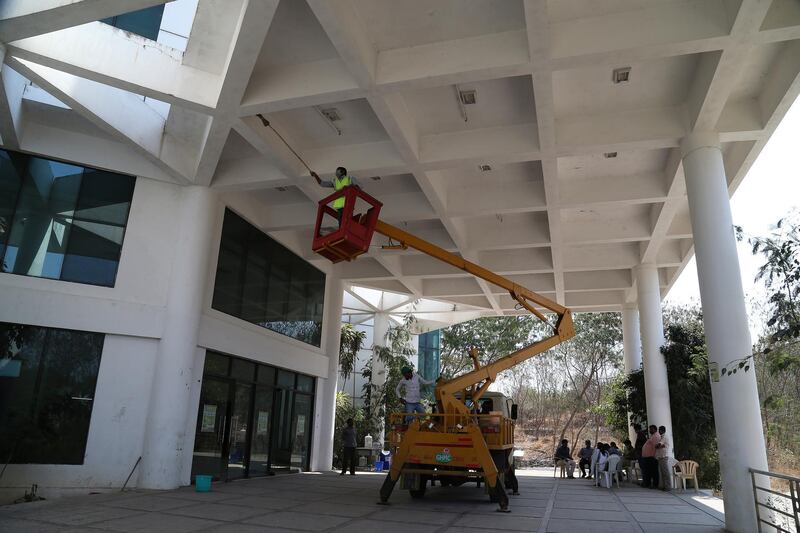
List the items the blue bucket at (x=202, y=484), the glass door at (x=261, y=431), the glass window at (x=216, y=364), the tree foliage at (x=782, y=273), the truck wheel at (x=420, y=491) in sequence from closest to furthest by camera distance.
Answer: the tree foliage at (x=782, y=273), the truck wheel at (x=420, y=491), the blue bucket at (x=202, y=484), the glass window at (x=216, y=364), the glass door at (x=261, y=431)

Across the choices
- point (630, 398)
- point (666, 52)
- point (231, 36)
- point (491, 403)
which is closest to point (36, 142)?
point (231, 36)

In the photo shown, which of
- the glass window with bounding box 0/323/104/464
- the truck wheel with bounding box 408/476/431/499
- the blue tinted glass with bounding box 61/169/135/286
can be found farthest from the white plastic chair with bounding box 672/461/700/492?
the blue tinted glass with bounding box 61/169/135/286

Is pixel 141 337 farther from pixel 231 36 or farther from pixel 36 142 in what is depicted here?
pixel 231 36

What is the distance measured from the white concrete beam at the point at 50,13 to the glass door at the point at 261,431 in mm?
9242

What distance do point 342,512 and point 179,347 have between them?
5010 mm

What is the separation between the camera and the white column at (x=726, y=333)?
7.95m

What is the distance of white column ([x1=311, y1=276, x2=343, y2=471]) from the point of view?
58.0 feet

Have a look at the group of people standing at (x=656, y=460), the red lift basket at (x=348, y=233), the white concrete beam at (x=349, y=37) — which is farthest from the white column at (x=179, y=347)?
the group of people standing at (x=656, y=460)

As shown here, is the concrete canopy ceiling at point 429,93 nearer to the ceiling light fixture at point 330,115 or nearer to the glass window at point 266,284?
the ceiling light fixture at point 330,115

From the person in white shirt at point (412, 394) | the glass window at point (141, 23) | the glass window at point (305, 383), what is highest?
the glass window at point (141, 23)

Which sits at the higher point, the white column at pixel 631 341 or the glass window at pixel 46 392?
the white column at pixel 631 341

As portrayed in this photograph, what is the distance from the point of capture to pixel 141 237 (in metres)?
11.6

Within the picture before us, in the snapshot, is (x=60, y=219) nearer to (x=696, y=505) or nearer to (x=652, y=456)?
(x=696, y=505)

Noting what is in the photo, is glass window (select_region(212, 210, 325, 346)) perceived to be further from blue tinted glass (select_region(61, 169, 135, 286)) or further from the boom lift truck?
the boom lift truck
